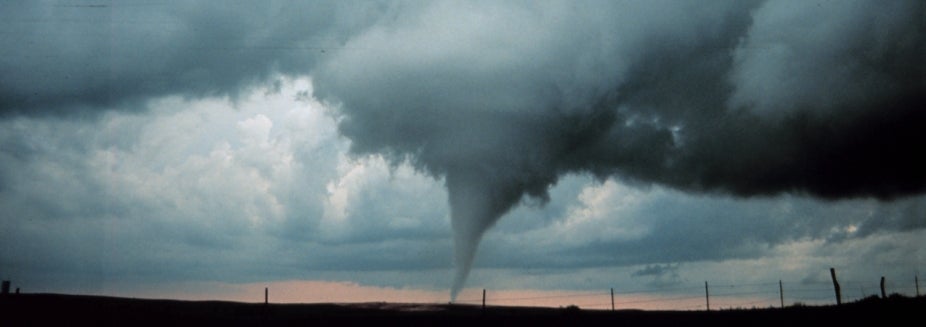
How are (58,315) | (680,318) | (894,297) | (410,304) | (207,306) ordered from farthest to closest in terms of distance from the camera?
(410,304)
(207,306)
(894,297)
(680,318)
(58,315)

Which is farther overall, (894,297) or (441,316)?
(894,297)

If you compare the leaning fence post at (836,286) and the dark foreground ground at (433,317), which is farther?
the leaning fence post at (836,286)

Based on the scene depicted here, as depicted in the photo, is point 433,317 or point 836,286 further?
point 836,286

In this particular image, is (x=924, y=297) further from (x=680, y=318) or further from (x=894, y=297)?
(x=680, y=318)

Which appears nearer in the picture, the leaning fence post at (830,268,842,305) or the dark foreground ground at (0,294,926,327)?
the dark foreground ground at (0,294,926,327)

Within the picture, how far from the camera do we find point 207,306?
165ft

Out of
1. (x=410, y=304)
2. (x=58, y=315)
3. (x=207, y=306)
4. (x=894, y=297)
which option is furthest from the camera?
(x=410, y=304)

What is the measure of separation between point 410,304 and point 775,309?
24.1m

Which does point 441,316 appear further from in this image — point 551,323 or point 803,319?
point 803,319

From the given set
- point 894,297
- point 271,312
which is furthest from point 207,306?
point 894,297

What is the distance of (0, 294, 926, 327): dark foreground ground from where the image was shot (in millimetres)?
38781

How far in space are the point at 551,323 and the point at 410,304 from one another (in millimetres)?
18215

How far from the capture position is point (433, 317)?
41219 mm

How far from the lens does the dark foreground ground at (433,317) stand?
38.8m
